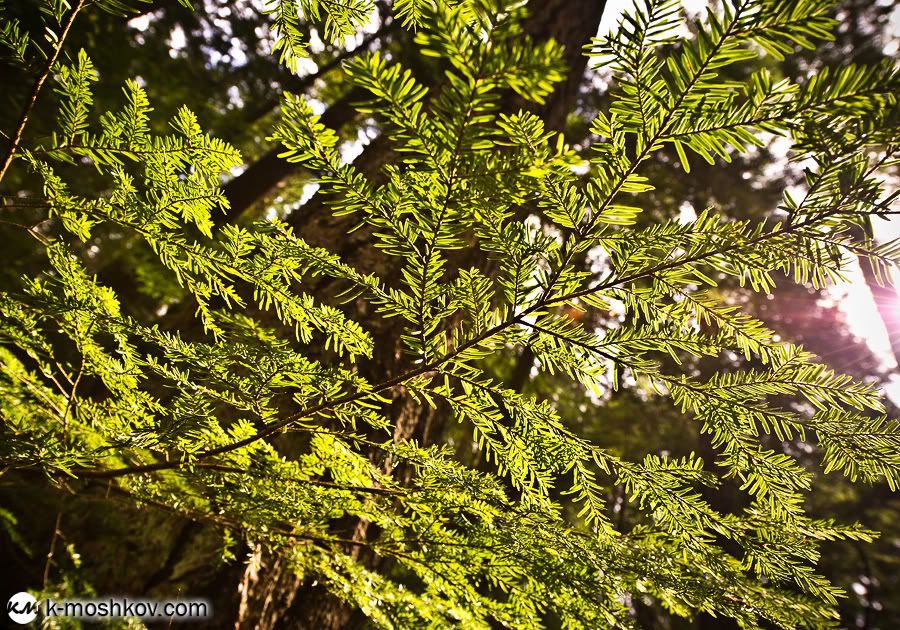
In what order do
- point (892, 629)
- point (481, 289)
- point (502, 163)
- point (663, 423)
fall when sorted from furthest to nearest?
point (892, 629) → point (663, 423) → point (481, 289) → point (502, 163)

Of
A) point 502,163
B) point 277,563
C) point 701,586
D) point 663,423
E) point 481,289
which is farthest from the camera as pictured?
point 663,423

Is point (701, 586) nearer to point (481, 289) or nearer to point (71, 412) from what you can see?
point (481, 289)

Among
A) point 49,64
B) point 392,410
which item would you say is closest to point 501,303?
point 49,64

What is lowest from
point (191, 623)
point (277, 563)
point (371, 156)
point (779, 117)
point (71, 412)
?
point (191, 623)

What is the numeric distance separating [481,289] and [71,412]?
1.56 meters

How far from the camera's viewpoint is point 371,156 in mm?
2928

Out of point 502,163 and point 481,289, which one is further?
point 481,289

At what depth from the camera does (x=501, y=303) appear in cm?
108

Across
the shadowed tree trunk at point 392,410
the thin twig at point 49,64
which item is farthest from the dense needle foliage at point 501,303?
the shadowed tree trunk at point 392,410

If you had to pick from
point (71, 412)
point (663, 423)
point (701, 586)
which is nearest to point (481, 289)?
point (701, 586)

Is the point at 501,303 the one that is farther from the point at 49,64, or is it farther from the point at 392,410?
the point at 392,410

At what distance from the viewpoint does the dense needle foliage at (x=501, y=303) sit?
1.90ft

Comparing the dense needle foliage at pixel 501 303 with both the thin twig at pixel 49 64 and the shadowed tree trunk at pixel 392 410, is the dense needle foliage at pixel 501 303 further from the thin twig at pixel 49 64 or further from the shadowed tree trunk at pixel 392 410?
the shadowed tree trunk at pixel 392 410

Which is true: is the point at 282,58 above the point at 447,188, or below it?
above
